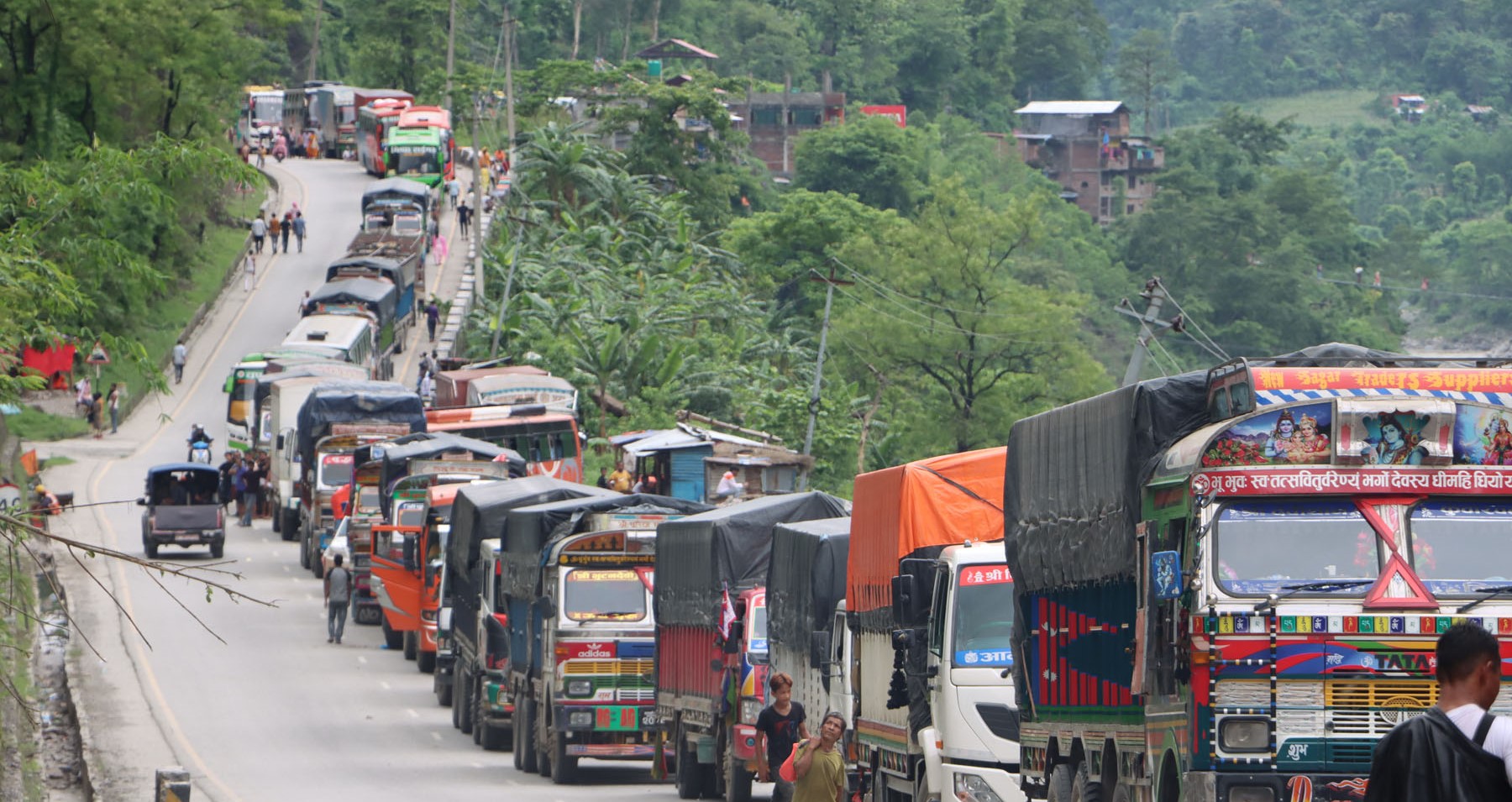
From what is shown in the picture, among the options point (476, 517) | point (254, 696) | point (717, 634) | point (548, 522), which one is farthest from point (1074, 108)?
point (717, 634)

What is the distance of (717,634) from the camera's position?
22344 mm

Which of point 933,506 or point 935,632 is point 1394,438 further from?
point 933,506

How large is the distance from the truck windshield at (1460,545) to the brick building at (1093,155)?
491 feet

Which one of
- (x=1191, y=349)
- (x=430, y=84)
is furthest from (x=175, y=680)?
(x=1191, y=349)

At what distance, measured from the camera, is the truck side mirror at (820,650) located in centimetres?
1859

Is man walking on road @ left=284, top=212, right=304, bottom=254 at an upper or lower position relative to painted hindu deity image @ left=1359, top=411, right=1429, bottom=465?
upper

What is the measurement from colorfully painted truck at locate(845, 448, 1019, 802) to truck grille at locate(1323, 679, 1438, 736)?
15.9 feet

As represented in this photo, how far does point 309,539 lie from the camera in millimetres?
44781

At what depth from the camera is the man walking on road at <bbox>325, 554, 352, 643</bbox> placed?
3562 centimetres

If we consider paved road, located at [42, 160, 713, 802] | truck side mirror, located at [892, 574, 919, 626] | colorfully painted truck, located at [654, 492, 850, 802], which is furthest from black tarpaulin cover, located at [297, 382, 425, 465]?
truck side mirror, located at [892, 574, 919, 626]

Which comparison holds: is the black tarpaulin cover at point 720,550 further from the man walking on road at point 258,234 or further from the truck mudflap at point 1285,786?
the man walking on road at point 258,234

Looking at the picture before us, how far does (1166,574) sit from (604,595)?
556 inches

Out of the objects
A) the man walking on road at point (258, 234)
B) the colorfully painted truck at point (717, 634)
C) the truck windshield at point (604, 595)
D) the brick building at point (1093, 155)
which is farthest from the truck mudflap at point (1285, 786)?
the brick building at point (1093, 155)

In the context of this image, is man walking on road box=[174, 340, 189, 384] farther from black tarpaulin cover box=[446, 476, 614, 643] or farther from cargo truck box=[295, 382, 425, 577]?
black tarpaulin cover box=[446, 476, 614, 643]
